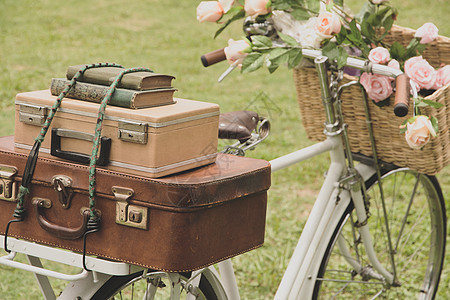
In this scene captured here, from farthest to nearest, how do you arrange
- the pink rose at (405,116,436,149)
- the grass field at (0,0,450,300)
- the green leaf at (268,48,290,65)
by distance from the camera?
the grass field at (0,0,450,300), the green leaf at (268,48,290,65), the pink rose at (405,116,436,149)

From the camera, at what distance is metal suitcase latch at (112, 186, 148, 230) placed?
56.5 inches

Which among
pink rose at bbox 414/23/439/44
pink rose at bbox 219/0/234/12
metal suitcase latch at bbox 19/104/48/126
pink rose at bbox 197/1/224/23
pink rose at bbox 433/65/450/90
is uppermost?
pink rose at bbox 219/0/234/12

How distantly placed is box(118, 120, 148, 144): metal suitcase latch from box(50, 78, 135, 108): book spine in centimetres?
5

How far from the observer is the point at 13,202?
160cm

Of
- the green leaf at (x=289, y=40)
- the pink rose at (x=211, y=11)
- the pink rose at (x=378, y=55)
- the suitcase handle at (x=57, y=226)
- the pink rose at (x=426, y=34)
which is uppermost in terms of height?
the pink rose at (x=211, y=11)

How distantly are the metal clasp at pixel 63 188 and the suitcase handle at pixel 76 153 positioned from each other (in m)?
0.05

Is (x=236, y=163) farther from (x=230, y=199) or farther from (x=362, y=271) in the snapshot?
(x=362, y=271)

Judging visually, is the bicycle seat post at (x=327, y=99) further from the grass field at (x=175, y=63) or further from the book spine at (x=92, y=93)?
the grass field at (x=175, y=63)

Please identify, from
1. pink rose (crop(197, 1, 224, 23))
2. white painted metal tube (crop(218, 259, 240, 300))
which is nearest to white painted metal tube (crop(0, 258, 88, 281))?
white painted metal tube (crop(218, 259, 240, 300))

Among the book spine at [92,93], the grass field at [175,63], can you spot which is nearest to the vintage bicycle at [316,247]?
the book spine at [92,93]

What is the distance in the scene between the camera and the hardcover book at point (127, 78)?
146 cm

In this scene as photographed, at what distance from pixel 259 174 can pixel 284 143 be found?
3728 millimetres

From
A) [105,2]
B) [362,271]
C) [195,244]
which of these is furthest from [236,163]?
[105,2]

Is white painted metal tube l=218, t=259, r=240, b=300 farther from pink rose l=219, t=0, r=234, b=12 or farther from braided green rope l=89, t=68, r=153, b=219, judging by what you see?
pink rose l=219, t=0, r=234, b=12
